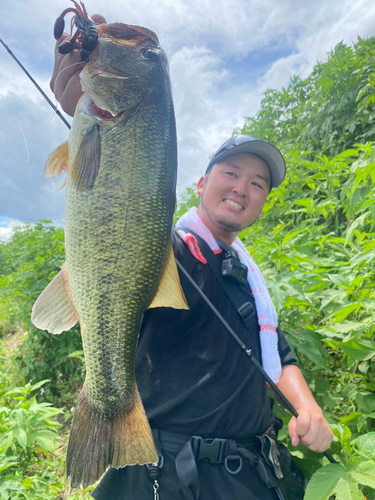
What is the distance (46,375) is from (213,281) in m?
4.34

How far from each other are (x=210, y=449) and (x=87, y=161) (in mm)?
1443

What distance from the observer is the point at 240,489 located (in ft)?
4.79

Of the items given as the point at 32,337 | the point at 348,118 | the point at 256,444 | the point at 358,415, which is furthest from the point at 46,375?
the point at 348,118

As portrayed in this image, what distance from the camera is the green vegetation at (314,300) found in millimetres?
1928

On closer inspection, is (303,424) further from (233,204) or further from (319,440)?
(233,204)

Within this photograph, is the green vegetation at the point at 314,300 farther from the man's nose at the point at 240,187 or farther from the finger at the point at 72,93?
the finger at the point at 72,93

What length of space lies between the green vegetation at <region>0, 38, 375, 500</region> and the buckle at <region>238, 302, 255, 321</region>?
484 millimetres

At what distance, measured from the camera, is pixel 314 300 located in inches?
107

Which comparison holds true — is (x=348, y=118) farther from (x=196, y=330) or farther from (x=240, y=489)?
(x=240, y=489)

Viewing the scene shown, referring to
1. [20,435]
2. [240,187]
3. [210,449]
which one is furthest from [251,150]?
[20,435]

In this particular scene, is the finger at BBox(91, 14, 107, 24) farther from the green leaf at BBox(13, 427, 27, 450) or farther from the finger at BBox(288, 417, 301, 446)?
the green leaf at BBox(13, 427, 27, 450)

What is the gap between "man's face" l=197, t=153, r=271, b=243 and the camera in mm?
2104

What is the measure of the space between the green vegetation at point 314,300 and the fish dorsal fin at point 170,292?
1.04 m

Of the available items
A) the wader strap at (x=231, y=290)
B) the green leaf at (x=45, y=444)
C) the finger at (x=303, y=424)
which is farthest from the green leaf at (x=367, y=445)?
the green leaf at (x=45, y=444)
